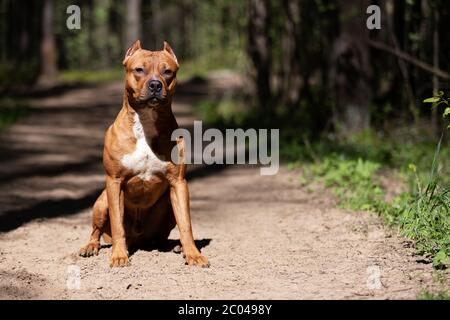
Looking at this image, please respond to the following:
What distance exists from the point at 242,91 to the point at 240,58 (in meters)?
1.34

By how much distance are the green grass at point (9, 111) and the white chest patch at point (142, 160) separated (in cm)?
881

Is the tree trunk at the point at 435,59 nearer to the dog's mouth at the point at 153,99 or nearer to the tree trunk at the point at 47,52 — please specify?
the dog's mouth at the point at 153,99

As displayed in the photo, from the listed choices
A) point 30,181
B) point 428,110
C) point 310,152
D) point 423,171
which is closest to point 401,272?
point 423,171

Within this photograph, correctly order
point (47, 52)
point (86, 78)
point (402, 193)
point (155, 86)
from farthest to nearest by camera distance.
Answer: point (86, 78) → point (47, 52) → point (402, 193) → point (155, 86)

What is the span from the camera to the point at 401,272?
15.0ft

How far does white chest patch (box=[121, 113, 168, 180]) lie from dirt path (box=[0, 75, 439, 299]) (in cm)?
67

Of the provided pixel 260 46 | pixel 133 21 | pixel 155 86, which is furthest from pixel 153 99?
pixel 133 21

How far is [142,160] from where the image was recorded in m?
5.07

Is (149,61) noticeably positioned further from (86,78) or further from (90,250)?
(86,78)

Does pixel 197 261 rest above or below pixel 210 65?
below

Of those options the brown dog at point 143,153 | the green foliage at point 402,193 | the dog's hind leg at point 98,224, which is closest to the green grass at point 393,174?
the green foliage at point 402,193

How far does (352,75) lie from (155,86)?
6.86m

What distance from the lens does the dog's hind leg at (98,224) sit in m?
5.38
